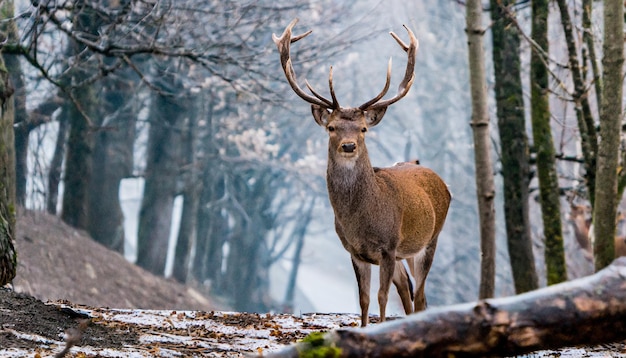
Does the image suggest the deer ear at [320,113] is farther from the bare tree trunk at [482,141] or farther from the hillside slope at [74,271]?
the hillside slope at [74,271]

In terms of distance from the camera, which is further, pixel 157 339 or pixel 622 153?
pixel 622 153

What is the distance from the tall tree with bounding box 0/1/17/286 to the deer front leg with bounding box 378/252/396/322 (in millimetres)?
3281

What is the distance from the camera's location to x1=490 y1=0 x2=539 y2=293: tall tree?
10.8 meters

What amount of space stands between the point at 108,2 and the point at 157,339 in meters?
11.6

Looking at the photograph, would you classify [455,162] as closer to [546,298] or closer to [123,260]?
[123,260]

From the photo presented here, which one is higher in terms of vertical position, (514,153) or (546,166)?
(514,153)

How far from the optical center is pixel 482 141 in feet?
30.7

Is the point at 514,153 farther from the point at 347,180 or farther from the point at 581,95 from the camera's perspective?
the point at 347,180

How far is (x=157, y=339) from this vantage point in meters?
7.05

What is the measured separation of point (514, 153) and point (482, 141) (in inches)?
72.7

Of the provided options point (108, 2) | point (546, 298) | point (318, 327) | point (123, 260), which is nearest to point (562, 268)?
point (318, 327)

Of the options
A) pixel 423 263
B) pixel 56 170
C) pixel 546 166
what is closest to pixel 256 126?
pixel 56 170

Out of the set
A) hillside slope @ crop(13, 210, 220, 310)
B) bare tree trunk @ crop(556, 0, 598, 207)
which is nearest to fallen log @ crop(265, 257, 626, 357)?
bare tree trunk @ crop(556, 0, 598, 207)

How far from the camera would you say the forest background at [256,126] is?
10.5 metres
